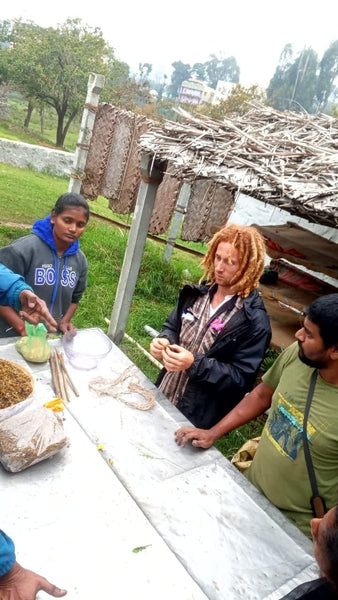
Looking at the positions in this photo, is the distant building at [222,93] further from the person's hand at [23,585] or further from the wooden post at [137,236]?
the person's hand at [23,585]

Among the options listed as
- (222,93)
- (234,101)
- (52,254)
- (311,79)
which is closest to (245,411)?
(52,254)

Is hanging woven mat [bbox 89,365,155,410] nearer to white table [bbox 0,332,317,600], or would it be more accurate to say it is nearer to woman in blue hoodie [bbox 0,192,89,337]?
white table [bbox 0,332,317,600]

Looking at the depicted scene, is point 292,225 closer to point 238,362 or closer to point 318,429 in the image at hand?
point 238,362

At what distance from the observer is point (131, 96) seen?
99.3 ft

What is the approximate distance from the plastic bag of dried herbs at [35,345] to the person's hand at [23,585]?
3.78 ft

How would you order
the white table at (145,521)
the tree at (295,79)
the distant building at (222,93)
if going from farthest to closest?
the tree at (295,79) → the distant building at (222,93) → the white table at (145,521)

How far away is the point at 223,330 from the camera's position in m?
2.30

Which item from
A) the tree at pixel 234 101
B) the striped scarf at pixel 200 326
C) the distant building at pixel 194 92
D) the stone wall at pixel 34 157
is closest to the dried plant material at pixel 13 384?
the striped scarf at pixel 200 326

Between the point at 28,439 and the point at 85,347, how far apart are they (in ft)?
3.13

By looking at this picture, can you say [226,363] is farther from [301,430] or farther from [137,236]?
[137,236]

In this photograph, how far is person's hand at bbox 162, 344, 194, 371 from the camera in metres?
2.04

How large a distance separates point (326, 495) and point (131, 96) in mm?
33488

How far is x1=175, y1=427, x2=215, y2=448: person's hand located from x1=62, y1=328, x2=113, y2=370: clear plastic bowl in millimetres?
687

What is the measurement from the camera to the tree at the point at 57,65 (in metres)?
22.9
